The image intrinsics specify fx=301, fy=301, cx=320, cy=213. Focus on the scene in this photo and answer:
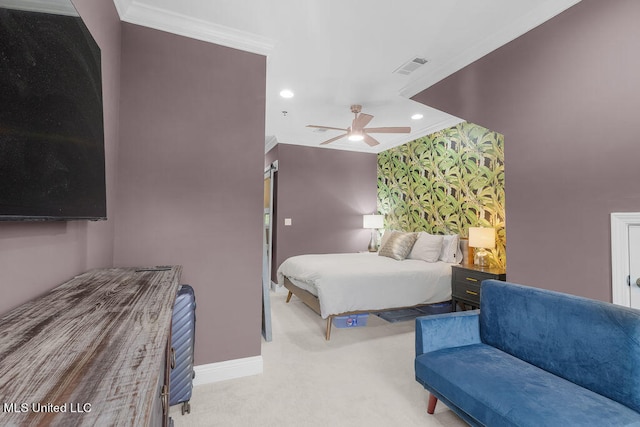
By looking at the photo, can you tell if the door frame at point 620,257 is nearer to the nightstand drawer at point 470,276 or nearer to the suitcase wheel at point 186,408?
the nightstand drawer at point 470,276

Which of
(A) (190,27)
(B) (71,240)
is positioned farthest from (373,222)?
(B) (71,240)

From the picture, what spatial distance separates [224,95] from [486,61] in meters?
2.25

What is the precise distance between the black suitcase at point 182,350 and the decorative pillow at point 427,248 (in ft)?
10.7

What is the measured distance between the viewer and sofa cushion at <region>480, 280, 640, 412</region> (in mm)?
1406

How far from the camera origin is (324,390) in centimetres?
227

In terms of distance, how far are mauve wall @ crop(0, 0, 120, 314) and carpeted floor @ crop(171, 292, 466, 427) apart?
1187mm

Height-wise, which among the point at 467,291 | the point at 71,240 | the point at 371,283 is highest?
the point at 71,240

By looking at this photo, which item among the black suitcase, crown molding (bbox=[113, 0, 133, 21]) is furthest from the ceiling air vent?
the black suitcase

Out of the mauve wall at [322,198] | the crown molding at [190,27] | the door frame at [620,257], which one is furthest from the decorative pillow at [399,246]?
the crown molding at [190,27]

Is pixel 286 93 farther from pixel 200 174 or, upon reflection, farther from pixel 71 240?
pixel 71 240

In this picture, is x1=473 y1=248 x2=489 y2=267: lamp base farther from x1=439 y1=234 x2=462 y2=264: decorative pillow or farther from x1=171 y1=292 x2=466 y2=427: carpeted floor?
x1=171 y1=292 x2=466 y2=427: carpeted floor

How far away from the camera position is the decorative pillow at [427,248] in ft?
13.8

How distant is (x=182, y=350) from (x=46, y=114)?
1.51 m

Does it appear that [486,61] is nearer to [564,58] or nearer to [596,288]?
[564,58]
